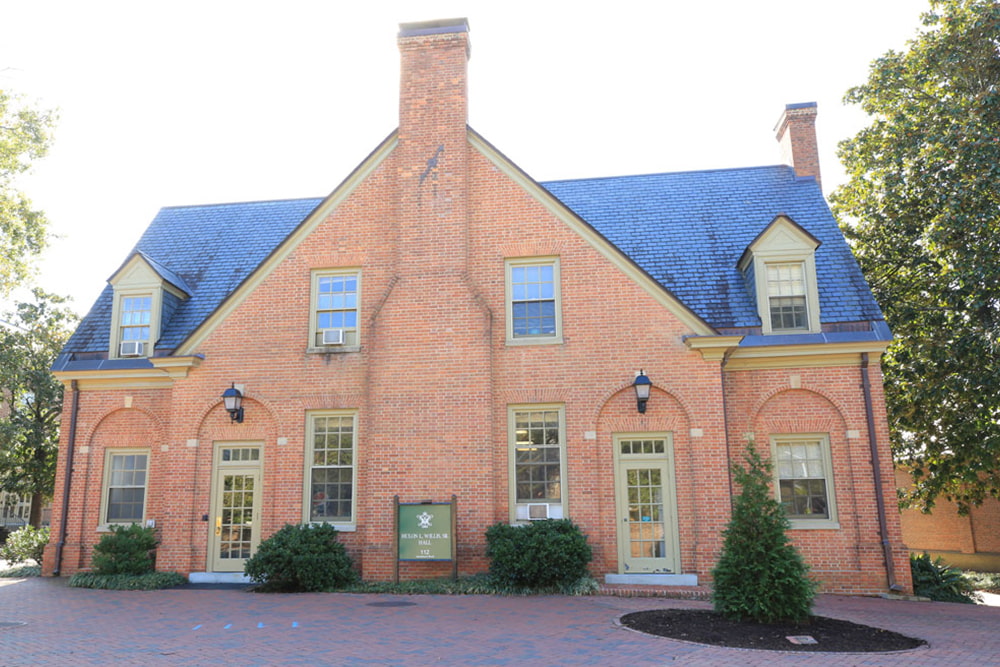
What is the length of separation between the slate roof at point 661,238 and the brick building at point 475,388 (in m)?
0.13

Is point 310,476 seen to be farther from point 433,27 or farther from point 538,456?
point 433,27

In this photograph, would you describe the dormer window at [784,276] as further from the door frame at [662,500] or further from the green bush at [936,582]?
the green bush at [936,582]

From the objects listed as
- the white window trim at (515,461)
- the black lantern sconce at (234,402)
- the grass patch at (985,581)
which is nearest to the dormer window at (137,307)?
the black lantern sconce at (234,402)

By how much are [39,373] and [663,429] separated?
21095 millimetres

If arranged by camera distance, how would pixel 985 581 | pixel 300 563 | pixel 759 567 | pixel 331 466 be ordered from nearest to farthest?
pixel 759 567
pixel 300 563
pixel 331 466
pixel 985 581

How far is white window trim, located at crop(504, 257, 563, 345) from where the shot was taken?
14.2 m

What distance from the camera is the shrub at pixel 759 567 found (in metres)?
9.14

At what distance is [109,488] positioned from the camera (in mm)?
15781

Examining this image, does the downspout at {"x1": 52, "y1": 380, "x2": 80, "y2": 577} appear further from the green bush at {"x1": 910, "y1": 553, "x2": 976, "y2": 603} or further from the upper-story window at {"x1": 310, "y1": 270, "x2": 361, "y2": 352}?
the green bush at {"x1": 910, "y1": 553, "x2": 976, "y2": 603}

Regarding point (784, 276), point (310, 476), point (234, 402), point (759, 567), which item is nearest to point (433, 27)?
point (234, 402)

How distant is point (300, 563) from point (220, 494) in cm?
311

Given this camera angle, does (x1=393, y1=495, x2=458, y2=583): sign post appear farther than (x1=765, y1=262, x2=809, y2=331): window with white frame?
No

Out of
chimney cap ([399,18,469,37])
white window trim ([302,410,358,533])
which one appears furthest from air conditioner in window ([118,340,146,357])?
chimney cap ([399,18,469,37])

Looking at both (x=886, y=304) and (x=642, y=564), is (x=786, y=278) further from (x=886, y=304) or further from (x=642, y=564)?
(x=642, y=564)
